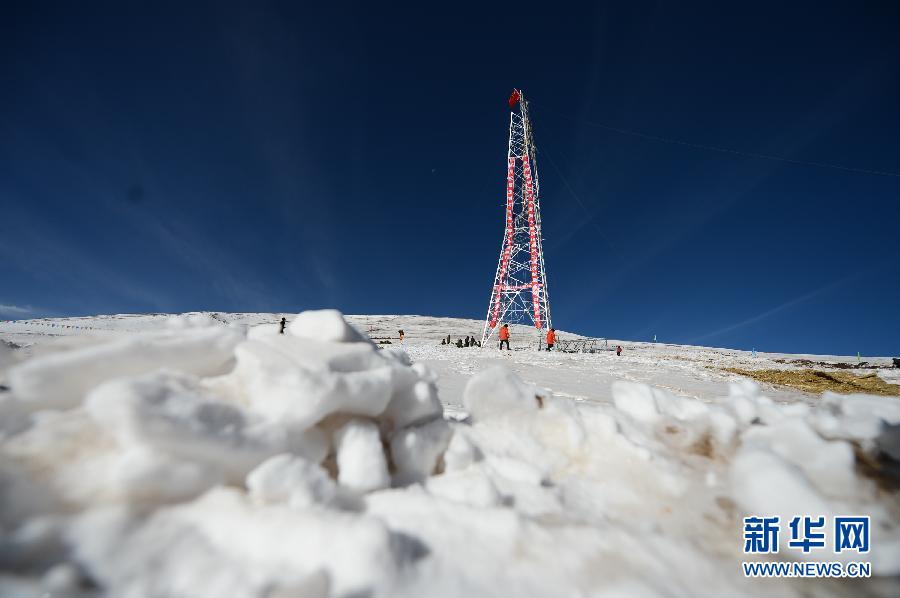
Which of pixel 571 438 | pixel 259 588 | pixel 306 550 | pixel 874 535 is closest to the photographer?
pixel 259 588

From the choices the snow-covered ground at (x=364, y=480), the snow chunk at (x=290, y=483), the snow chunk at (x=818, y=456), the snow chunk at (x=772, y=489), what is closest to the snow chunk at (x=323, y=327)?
the snow-covered ground at (x=364, y=480)

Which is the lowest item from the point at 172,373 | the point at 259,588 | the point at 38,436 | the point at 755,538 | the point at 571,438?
the point at 259,588

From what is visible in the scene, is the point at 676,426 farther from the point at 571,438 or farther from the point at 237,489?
the point at 237,489

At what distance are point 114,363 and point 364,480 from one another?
1.08 meters

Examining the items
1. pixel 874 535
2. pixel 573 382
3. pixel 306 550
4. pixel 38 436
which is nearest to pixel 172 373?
pixel 38 436

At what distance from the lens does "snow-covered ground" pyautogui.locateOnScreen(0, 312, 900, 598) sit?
1.06 metres

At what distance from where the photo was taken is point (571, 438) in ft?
6.59

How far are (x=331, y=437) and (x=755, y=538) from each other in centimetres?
168

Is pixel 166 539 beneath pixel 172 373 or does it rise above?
beneath

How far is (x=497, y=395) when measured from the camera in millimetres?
2146

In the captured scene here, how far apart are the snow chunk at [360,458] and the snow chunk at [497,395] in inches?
28.7

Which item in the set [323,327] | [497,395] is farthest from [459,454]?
[323,327]

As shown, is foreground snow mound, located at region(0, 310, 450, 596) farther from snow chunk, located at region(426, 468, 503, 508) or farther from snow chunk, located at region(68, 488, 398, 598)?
snow chunk, located at region(426, 468, 503, 508)

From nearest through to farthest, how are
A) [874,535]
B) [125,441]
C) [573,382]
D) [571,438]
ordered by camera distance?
[125,441]
[874,535]
[571,438]
[573,382]
